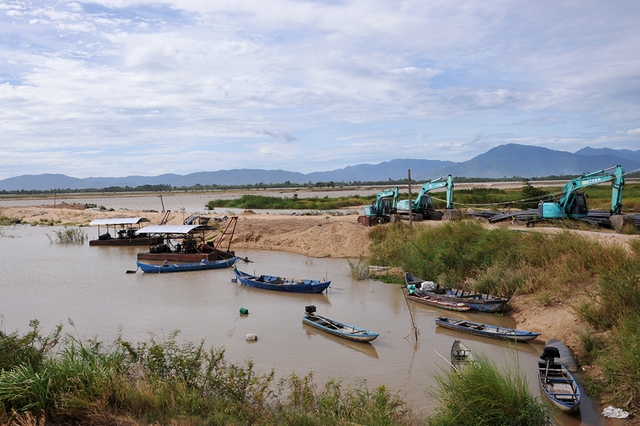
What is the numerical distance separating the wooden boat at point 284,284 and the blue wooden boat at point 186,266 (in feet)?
14.2

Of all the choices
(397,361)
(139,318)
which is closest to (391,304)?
(397,361)

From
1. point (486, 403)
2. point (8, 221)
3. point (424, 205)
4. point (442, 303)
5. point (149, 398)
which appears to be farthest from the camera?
point (8, 221)

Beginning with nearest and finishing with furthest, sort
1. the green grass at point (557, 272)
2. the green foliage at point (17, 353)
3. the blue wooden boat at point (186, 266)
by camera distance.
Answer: the green foliage at point (17, 353), the green grass at point (557, 272), the blue wooden boat at point (186, 266)

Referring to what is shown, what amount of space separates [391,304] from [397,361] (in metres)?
5.96

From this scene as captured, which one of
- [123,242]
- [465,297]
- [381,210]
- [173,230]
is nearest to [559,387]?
[465,297]

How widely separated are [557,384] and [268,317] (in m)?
9.62

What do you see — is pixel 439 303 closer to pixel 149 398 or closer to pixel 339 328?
pixel 339 328

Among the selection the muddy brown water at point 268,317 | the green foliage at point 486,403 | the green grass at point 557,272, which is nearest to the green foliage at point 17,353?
the muddy brown water at point 268,317

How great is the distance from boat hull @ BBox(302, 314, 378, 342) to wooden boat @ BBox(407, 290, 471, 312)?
3.60m

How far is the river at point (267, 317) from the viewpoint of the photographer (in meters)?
12.7

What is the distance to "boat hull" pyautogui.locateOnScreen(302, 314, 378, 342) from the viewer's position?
1409cm

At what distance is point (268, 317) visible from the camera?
1770cm

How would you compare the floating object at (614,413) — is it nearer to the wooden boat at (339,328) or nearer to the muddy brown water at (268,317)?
the muddy brown water at (268,317)

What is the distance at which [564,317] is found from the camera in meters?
14.7
